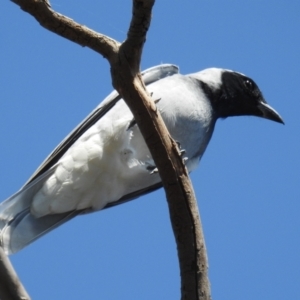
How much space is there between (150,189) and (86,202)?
529 millimetres

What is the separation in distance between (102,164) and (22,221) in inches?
26.0

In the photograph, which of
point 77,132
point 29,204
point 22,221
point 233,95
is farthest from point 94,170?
point 233,95

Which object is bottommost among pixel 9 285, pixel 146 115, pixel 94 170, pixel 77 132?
pixel 9 285

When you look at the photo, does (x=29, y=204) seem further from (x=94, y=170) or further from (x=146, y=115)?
(x=146, y=115)

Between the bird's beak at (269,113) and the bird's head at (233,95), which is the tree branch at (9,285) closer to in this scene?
the bird's head at (233,95)

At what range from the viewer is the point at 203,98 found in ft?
16.4

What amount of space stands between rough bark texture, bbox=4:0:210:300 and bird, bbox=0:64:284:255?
1.19m

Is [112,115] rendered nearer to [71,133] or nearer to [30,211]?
[71,133]

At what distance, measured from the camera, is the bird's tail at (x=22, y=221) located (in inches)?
160

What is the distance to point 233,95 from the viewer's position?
18.2 ft

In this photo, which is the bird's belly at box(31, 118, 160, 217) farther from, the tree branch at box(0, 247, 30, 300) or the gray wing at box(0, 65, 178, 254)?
the tree branch at box(0, 247, 30, 300)

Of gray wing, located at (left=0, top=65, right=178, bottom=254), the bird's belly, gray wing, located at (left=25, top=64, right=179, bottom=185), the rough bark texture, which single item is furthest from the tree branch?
gray wing, located at (left=25, top=64, right=179, bottom=185)

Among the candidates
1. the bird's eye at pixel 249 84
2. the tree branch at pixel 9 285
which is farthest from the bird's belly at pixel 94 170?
the tree branch at pixel 9 285

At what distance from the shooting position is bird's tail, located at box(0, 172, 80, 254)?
4.05 m
